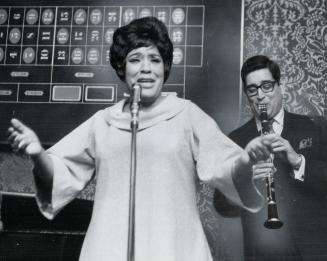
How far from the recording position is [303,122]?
207 centimetres

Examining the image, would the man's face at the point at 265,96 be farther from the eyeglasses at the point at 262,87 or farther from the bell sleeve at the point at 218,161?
the bell sleeve at the point at 218,161

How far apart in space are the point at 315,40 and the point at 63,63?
3.29 ft

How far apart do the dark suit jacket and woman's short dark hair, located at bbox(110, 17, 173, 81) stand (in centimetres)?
52

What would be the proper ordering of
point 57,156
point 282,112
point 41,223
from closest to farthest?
point 57,156 < point 41,223 < point 282,112

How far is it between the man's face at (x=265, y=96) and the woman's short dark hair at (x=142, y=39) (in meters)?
0.49

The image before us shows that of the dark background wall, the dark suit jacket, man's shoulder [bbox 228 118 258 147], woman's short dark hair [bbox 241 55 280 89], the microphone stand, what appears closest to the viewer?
the microphone stand

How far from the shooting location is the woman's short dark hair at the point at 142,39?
5.48ft

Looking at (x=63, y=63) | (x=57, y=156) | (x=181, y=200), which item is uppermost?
(x=63, y=63)

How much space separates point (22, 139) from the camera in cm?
144

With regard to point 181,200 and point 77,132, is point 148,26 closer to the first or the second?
point 77,132

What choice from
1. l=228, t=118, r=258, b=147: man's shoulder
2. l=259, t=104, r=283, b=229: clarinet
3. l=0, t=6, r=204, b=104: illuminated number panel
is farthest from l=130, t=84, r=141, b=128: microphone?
l=0, t=6, r=204, b=104: illuminated number panel

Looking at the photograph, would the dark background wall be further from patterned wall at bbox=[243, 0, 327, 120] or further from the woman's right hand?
the woman's right hand

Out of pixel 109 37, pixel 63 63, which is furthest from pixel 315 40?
pixel 63 63

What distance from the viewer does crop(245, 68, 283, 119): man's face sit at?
205 cm
